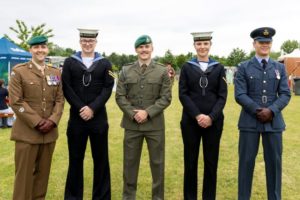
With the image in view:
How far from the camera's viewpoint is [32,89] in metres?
3.69

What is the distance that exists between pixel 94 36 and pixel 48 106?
3.06 feet

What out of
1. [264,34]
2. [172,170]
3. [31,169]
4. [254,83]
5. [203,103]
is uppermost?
[264,34]

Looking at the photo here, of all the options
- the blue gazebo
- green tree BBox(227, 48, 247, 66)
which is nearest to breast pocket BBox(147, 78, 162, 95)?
the blue gazebo

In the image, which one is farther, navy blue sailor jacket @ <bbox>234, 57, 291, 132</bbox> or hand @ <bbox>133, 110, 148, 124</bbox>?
hand @ <bbox>133, 110, 148, 124</bbox>

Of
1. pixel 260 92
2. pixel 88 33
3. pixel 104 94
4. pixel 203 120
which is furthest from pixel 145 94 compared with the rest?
pixel 260 92

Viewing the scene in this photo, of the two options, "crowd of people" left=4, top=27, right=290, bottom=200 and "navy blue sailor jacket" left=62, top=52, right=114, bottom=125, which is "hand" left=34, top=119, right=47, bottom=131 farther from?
"navy blue sailor jacket" left=62, top=52, right=114, bottom=125

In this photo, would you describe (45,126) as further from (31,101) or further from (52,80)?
(52,80)

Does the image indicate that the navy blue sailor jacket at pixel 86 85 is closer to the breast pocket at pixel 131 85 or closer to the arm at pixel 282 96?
the breast pocket at pixel 131 85

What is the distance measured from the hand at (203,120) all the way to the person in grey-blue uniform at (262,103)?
14.9 inches

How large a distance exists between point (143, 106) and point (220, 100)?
875 mm

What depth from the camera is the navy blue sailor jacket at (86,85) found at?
3.93 meters

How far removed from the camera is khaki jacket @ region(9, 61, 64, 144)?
361 centimetres

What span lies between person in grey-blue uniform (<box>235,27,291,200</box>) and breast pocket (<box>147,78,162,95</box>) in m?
0.87

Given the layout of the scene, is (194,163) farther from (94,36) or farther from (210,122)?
(94,36)
